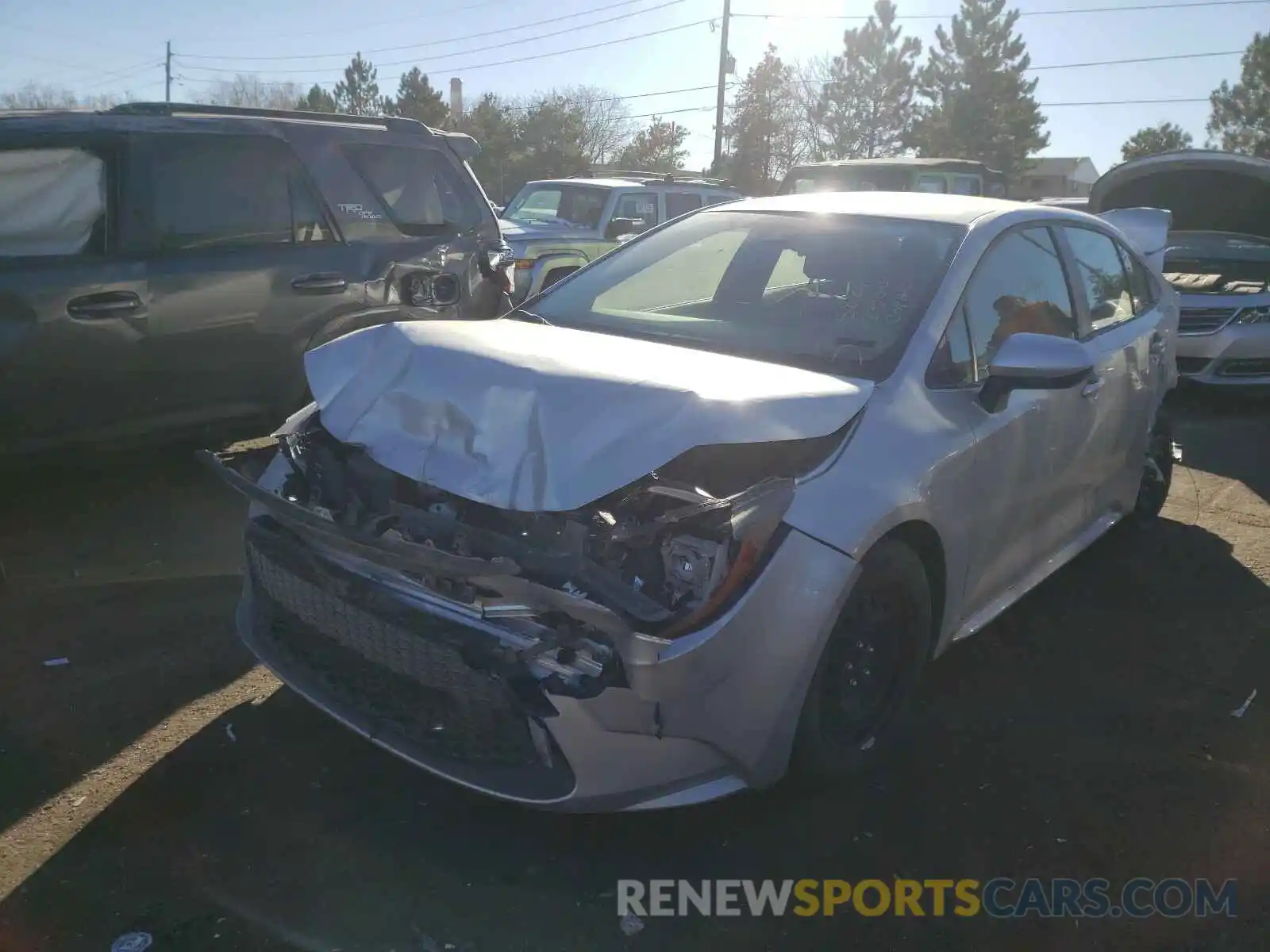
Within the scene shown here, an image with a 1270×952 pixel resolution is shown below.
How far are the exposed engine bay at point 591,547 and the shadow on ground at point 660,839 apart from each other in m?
0.68

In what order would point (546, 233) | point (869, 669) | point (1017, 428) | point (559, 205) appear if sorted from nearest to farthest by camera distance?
point (869, 669) < point (1017, 428) < point (546, 233) < point (559, 205)

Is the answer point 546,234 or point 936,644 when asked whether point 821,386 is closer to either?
point 936,644

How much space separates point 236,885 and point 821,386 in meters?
2.08

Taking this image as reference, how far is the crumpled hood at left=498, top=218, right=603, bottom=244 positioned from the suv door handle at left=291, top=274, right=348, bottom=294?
168 inches

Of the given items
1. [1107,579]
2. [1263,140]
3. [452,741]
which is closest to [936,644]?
[452,741]

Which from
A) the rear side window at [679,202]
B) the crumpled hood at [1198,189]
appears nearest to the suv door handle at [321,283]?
the rear side window at [679,202]

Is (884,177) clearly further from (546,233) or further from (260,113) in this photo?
(260,113)

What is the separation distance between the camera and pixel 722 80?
3622 cm

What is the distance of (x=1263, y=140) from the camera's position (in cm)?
4912

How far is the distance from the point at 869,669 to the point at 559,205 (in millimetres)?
9326

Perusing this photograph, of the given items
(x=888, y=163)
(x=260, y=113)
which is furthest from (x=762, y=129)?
(x=260, y=113)

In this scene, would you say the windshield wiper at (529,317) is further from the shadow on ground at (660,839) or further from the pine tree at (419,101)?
the pine tree at (419,101)

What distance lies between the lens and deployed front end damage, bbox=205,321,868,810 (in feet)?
8.39

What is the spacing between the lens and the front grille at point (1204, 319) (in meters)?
8.81
